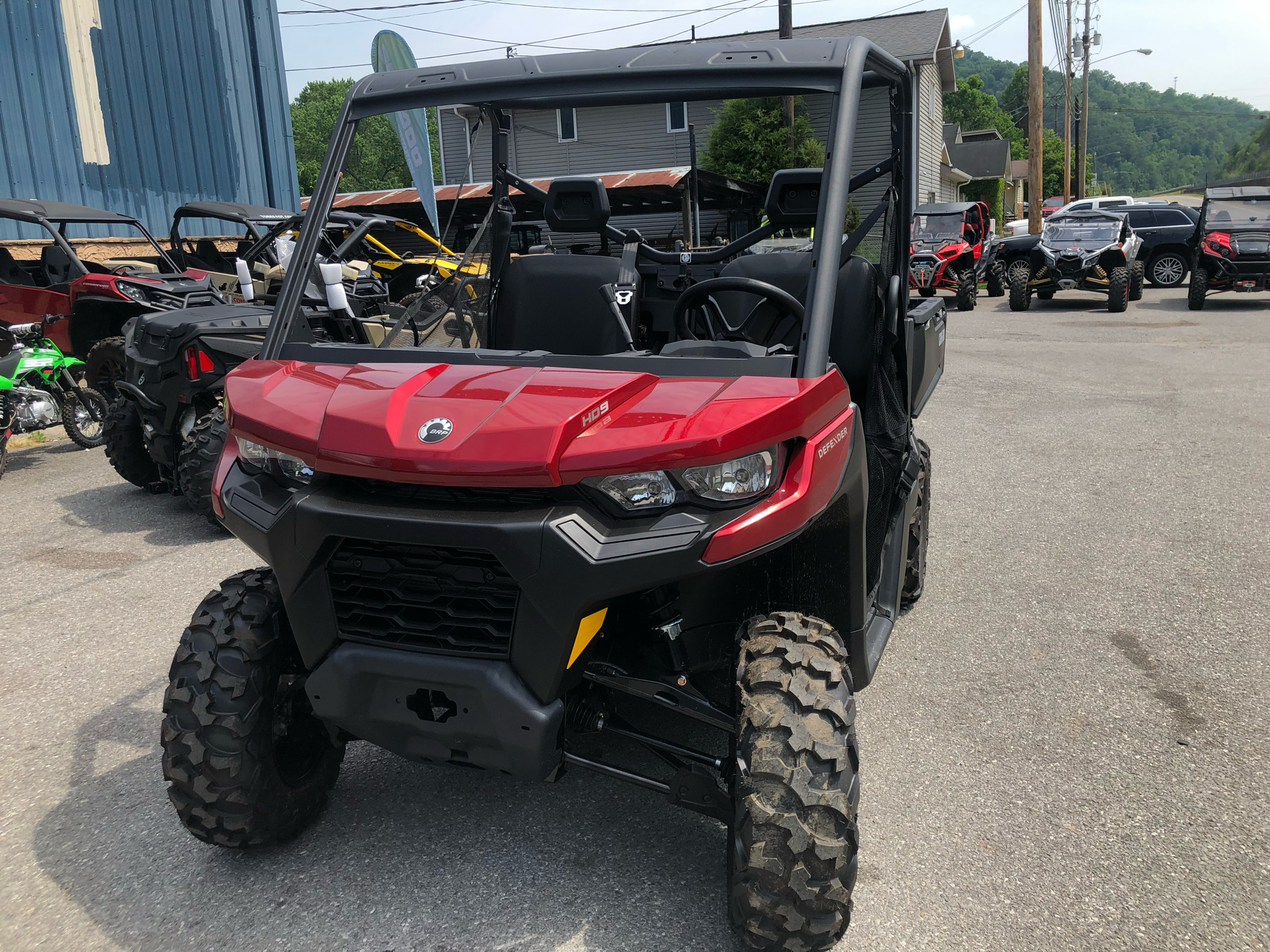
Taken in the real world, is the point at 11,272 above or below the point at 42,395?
above

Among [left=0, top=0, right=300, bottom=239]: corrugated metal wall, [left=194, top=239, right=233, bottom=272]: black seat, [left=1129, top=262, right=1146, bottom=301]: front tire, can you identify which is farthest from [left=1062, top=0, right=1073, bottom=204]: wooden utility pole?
[left=194, top=239, right=233, bottom=272]: black seat

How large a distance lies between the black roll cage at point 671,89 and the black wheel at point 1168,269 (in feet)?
69.2

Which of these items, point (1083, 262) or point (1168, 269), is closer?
point (1083, 262)

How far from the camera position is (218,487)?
257 centimetres

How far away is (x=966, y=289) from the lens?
732 inches

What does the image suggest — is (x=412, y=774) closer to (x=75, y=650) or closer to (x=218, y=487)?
(x=218, y=487)

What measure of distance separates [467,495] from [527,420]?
0.21 m

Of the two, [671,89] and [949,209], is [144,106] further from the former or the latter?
[671,89]

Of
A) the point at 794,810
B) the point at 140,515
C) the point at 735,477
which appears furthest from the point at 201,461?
the point at 794,810

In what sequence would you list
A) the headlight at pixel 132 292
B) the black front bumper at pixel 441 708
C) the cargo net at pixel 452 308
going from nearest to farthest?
the black front bumper at pixel 441 708
the cargo net at pixel 452 308
the headlight at pixel 132 292

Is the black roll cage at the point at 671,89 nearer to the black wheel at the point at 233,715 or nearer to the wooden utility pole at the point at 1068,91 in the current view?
the black wheel at the point at 233,715

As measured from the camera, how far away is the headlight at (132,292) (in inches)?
327

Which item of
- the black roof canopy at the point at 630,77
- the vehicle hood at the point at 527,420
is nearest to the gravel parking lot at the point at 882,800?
the vehicle hood at the point at 527,420

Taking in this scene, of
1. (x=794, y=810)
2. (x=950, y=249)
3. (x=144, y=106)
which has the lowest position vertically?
(x=794, y=810)
